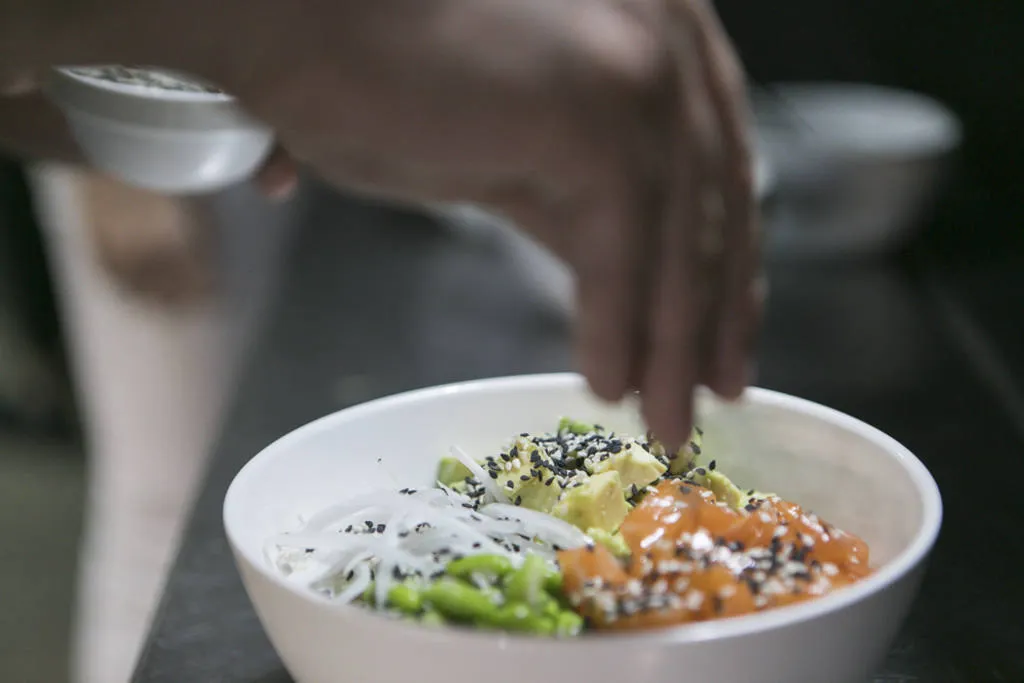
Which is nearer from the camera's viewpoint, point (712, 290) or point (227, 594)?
point (712, 290)

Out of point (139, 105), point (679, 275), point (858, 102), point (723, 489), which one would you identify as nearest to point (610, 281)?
point (679, 275)

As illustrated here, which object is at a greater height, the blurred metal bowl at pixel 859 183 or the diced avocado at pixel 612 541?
the diced avocado at pixel 612 541

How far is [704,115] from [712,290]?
0.09 meters

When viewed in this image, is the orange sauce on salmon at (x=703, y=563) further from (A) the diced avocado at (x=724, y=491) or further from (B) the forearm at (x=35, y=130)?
(B) the forearm at (x=35, y=130)

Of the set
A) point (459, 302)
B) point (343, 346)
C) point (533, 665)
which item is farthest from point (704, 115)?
point (459, 302)

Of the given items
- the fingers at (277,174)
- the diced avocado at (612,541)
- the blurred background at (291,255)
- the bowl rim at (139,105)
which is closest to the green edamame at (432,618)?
the diced avocado at (612,541)

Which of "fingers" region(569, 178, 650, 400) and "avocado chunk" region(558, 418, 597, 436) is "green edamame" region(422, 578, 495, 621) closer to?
"fingers" region(569, 178, 650, 400)

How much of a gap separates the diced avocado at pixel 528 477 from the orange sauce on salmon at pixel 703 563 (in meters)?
0.08

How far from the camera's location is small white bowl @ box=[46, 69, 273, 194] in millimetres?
862

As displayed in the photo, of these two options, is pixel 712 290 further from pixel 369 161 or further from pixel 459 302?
pixel 459 302

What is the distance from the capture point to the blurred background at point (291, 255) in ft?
6.00

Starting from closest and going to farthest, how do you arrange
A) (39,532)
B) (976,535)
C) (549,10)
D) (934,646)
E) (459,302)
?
(549,10) → (934,646) → (976,535) → (459,302) → (39,532)

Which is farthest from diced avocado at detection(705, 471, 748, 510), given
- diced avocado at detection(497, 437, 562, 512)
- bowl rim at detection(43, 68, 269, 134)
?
bowl rim at detection(43, 68, 269, 134)

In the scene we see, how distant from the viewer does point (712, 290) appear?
0.57 metres
